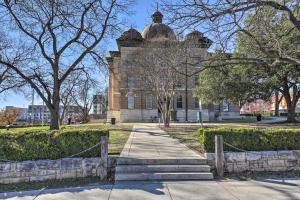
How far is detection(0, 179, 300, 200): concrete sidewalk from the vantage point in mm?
7645

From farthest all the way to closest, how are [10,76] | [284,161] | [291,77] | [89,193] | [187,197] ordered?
[291,77]
[10,76]
[284,161]
[89,193]
[187,197]

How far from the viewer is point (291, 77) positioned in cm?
3194

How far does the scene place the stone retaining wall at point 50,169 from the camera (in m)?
9.70

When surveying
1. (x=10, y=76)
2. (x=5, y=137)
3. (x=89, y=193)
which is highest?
(x=10, y=76)

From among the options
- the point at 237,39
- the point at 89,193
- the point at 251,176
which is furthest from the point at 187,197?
the point at 237,39

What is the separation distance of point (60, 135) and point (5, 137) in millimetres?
1667

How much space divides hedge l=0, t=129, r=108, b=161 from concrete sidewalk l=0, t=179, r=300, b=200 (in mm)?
1695

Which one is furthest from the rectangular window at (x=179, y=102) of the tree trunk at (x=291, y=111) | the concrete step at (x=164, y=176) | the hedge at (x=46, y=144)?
the concrete step at (x=164, y=176)

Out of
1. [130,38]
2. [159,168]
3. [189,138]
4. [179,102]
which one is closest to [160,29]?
[130,38]

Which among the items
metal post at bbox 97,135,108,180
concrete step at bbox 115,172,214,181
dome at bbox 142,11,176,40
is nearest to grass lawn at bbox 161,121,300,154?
concrete step at bbox 115,172,214,181

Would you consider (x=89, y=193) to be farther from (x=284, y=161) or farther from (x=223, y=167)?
(x=284, y=161)

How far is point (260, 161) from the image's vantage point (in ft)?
34.5

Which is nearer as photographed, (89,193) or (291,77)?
(89,193)

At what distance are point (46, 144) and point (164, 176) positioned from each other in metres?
3.74
